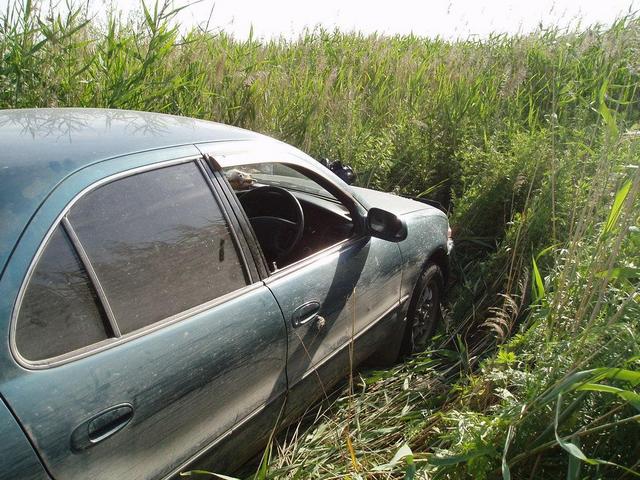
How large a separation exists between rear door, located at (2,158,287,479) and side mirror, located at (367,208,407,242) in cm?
88

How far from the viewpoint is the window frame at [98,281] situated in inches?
58.9

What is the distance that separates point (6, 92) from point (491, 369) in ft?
A: 11.2

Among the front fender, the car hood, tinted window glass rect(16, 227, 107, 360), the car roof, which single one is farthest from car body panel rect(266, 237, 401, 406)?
tinted window glass rect(16, 227, 107, 360)

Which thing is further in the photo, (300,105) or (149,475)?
(300,105)

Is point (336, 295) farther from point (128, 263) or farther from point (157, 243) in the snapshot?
point (128, 263)

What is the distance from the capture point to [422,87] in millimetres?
6809

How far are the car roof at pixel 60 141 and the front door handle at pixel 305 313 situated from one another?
76 centimetres

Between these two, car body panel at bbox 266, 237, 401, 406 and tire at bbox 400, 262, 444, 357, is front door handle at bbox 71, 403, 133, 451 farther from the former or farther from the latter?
tire at bbox 400, 262, 444, 357

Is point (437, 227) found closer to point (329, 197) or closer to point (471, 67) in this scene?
point (329, 197)

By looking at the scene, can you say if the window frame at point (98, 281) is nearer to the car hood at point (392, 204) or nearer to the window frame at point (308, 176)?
the window frame at point (308, 176)

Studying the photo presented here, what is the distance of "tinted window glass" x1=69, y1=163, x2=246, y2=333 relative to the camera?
69.2 inches

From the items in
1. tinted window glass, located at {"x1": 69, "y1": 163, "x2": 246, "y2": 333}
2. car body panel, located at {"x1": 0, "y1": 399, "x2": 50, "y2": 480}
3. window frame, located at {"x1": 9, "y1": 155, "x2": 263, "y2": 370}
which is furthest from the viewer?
tinted window glass, located at {"x1": 69, "y1": 163, "x2": 246, "y2": 333}

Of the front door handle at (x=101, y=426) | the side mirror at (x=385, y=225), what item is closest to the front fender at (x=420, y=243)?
the side mirror at (x=385, y=225)


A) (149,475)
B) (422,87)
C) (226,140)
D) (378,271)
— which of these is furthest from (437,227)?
(422,87)
